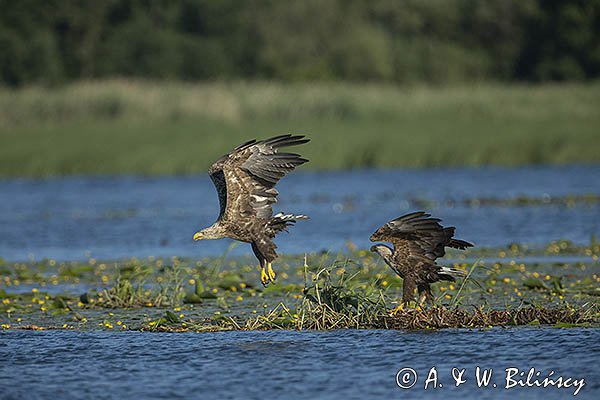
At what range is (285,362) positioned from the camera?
362 inches

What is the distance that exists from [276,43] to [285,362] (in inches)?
1696

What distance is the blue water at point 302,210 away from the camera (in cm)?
1814

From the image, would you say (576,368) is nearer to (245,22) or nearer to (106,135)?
(106,135)

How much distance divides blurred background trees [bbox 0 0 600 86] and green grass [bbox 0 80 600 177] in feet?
40.0

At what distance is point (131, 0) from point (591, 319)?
43278 mm

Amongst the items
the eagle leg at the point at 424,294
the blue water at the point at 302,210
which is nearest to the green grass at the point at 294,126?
the blue water at the point at 302,210

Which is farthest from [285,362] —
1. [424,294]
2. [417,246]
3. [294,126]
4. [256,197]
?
[294,126]

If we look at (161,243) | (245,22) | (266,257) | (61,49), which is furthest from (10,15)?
(266,257)

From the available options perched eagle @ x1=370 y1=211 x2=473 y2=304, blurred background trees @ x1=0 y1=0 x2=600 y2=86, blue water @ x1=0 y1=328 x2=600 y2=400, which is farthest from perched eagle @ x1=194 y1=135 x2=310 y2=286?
blurred background trees @ x1=0 y1=0 x2=600 y2=86

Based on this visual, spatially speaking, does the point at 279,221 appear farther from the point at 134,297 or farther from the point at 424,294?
the point at 134,297

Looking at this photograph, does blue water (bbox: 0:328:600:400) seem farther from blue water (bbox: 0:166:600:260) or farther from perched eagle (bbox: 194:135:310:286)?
blue water (bbox: 0:166:600:260)

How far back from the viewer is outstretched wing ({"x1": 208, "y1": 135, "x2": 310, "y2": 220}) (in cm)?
1141

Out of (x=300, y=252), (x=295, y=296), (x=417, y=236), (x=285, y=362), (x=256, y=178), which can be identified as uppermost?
(x=256, y=178)

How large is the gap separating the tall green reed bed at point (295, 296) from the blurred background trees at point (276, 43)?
99.5ft
